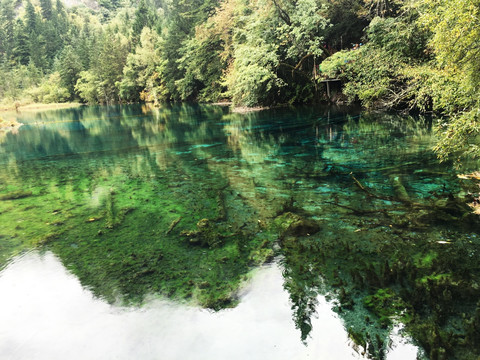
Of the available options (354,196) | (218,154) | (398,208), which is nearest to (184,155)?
(218,154)

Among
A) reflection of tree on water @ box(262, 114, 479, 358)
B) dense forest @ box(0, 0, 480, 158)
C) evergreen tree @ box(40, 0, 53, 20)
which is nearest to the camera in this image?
reflection of tree on water @ box(262, 114, 479, 358)

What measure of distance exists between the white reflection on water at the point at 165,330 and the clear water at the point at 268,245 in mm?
25

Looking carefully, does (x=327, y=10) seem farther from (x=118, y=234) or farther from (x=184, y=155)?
(x=118, y=234)

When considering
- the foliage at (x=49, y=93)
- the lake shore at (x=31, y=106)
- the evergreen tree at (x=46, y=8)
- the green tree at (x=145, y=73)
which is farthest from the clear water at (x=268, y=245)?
the evergreen tree at (x=46, y=8)

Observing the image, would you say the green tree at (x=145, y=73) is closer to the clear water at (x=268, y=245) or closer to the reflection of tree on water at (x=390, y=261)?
the clear water at (x=268, y=245)

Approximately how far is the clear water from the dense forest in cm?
→ 176

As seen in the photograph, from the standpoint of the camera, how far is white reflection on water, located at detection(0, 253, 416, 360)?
133 inches

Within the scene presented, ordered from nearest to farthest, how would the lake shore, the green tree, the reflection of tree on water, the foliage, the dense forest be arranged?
the reflection of tree on water < the dense forest < the green tree < the lake shore < the foliage

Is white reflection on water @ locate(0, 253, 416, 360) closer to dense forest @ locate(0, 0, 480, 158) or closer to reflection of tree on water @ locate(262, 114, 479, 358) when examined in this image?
reflection of tree on water @ locate(262, 114, 479, 358)

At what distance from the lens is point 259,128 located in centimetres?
1758

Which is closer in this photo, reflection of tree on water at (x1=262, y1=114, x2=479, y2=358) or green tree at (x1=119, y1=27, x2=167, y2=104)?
reflection of tree on water at (x1=262, y1=114, x2=479, y2=358)

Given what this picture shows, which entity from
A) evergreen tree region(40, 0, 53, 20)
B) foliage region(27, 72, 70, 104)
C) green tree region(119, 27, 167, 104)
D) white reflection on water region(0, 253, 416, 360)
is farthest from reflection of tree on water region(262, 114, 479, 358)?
evergreen tree region(40, 0, 53, 20)

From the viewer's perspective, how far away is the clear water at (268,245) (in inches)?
140

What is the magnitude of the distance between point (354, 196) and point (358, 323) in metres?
3.73
